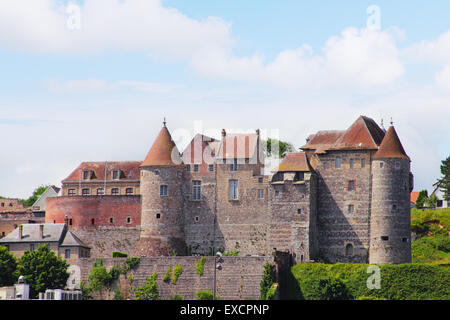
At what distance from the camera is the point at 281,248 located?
80.1m

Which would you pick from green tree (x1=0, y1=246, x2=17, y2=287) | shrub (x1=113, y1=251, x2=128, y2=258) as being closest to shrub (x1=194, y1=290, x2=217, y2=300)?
shrub (x1=113, y1=251, x2=128, y2=258)

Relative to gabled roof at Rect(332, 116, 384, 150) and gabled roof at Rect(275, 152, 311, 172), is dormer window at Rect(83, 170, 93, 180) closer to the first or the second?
gabled roof at Rect(275, 152, 311, 172)

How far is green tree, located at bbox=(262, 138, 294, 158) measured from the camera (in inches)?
4203

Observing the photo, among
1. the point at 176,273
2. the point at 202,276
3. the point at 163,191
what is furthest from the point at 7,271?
the point at 202,276

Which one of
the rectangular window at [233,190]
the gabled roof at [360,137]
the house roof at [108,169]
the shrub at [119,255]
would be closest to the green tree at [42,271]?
the shrub at [119,255]

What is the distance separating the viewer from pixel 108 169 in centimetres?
9169

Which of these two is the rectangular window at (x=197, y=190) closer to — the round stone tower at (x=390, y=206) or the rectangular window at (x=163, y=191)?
the rectangular window at (x=163, y=191)

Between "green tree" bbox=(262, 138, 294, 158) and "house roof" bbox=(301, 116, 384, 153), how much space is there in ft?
69.2

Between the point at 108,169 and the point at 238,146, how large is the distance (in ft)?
48.0

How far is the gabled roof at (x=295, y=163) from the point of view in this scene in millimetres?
81125
